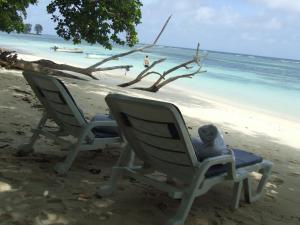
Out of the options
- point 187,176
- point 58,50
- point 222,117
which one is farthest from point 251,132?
point 58,50

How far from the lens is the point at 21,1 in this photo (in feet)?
33.5

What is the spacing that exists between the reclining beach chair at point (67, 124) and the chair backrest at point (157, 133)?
0.72 metres

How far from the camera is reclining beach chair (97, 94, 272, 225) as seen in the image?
3.32 m

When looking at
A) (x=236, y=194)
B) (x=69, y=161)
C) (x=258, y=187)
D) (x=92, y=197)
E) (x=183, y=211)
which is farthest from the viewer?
(x=258, y=187)

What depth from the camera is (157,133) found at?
137 inches

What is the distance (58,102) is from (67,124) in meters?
0.29

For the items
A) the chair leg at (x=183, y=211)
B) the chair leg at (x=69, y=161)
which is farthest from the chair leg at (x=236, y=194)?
the chair leg at (x=69, y=161)

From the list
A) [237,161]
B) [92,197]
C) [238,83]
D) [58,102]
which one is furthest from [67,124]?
[238,83]

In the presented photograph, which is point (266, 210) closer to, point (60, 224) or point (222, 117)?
point (60, 224)

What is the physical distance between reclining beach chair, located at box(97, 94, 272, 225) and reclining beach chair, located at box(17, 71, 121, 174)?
1.84ft

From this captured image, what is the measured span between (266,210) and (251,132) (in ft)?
18.5

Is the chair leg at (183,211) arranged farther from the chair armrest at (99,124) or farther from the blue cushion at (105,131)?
the blue cushion at (105,131)

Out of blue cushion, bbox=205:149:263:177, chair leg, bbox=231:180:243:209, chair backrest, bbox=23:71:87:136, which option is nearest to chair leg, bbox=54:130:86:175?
chair backrest, bbox=23:71:87:136

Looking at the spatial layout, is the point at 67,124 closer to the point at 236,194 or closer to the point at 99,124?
the point at 99,124
